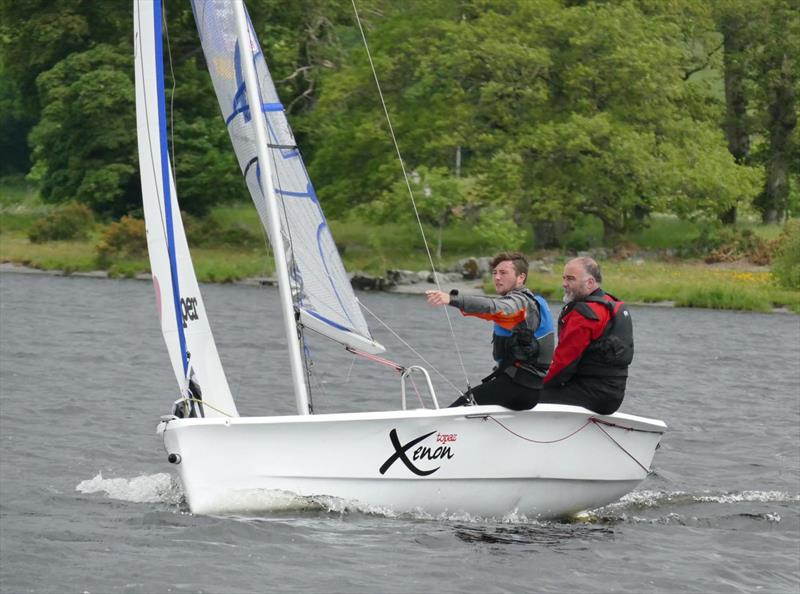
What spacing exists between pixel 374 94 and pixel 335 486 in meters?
35.9

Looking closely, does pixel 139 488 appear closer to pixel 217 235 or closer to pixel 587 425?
pixel 587 425

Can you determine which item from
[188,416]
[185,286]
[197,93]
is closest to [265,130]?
[185,286]

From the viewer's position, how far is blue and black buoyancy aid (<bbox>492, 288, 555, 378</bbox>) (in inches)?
407

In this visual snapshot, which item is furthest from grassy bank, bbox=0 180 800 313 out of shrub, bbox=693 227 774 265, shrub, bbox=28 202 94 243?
shrub, bbox=693 227 774 265

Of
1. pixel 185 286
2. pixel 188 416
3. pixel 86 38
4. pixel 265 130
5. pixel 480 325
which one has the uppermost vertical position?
pixel 86 38

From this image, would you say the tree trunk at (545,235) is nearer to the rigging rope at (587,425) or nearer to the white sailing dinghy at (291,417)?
the rigging rope at (587,425)

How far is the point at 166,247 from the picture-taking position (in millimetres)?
10352

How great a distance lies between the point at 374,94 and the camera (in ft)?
149

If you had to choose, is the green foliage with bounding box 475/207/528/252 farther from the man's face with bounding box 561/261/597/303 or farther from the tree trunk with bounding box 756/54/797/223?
the man's face with bounding box 561/261/597/303

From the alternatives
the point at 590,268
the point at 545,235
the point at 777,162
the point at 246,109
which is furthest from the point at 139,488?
the point at 777,162

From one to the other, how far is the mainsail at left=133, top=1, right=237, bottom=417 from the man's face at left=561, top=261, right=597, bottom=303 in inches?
101

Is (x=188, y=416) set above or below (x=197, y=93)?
below

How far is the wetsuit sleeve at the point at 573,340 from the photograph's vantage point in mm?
10633

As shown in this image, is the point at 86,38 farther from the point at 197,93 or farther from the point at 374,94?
the point at 374,94
